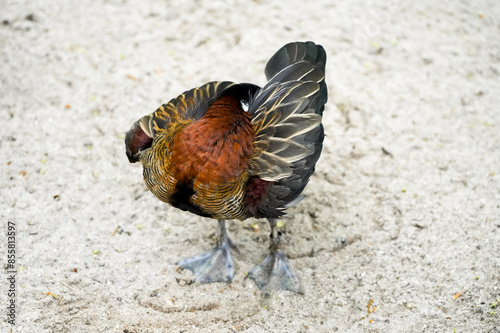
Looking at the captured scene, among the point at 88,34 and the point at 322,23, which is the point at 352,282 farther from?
the point at 88,34

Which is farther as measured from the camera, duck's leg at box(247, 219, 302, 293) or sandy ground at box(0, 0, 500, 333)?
duck's leg at box(247, 219, 302, 293)

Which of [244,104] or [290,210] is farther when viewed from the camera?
[290,210]

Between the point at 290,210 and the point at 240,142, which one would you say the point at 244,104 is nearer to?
the point at 240,142

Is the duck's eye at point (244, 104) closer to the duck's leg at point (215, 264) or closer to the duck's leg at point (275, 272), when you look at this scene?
the duck's leg at point (275, 272)

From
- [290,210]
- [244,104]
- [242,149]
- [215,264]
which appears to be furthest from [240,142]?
[290,210]

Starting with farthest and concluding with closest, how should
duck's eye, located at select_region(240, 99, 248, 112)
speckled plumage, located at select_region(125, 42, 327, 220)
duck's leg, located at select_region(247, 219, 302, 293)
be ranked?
duck's leg, located at select_region(247, 219, 302, 293)
duck's eye, located at select_region(240, 99, 248, 112)
speckled plumage, located at select_region(125, 42, 327, 220)

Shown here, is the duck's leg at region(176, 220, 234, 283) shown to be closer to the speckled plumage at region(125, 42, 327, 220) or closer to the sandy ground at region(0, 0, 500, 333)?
the sandy ground at region(0, 0, 500, 333)

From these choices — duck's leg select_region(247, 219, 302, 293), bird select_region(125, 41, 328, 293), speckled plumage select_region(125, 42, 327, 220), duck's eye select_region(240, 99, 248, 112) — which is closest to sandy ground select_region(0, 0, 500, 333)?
duck's leg select_region(247, 219, 302, 293)

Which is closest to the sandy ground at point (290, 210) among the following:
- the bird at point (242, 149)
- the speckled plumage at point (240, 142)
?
the bird at point (242, 149)
